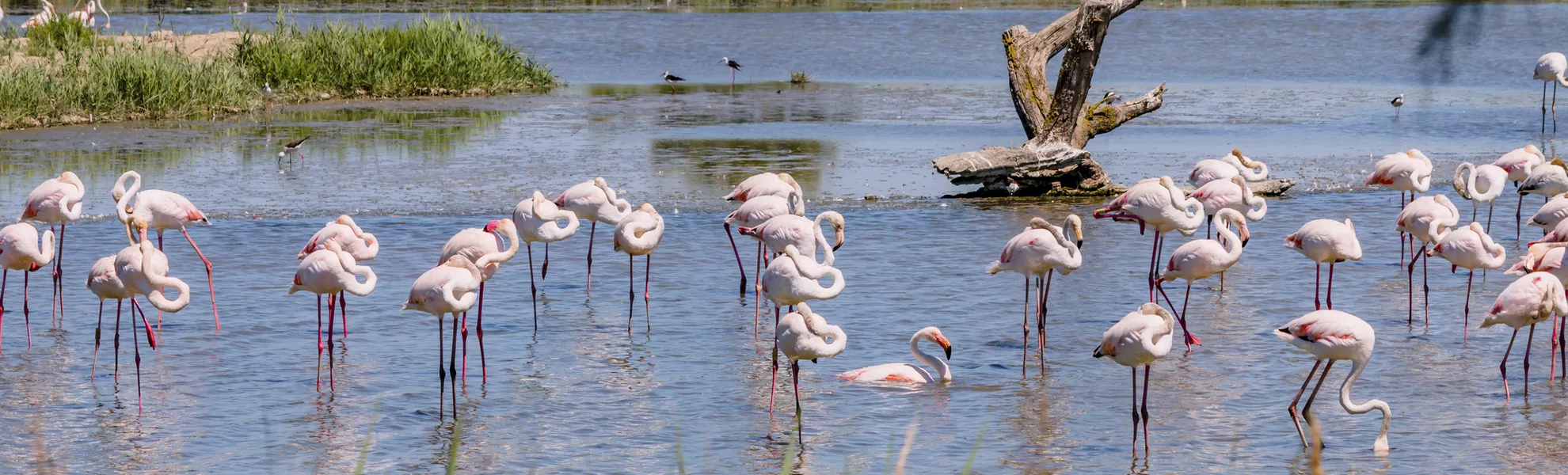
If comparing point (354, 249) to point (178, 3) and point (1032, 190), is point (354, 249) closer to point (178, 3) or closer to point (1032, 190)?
point (1032, 190)

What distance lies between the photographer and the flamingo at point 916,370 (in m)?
8.14

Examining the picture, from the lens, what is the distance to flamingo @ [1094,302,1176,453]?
6.69 metres

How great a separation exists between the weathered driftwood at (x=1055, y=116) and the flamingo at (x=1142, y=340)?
742 cm

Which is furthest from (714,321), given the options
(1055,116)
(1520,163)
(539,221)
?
(1520,163)

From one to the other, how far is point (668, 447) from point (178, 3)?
49.7 m

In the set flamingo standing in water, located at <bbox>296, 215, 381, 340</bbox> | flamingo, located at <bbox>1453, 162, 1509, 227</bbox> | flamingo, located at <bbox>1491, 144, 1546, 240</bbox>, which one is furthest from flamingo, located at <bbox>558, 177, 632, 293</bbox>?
flamingo, located at <bbox>1491, 144, 1546, 240</bbox>

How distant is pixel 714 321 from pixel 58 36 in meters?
18.2

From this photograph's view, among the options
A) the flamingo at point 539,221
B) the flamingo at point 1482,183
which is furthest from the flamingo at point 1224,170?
the flamingo at point 539,221

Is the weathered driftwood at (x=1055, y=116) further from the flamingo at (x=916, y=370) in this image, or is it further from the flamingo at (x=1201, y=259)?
the flamingo at (x=916, y=370)

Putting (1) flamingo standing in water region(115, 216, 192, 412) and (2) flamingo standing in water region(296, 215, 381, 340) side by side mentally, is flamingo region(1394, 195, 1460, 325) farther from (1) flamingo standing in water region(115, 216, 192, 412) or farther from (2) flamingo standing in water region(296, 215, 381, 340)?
(1) flamingo standing in water region(115, 216, 192, 412)

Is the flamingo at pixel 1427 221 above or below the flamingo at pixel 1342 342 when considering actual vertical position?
above

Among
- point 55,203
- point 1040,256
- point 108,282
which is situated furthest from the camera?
point 55,203

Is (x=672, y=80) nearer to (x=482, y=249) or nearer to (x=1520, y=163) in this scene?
(x=1520, y=163)

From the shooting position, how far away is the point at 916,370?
26.8 ft
